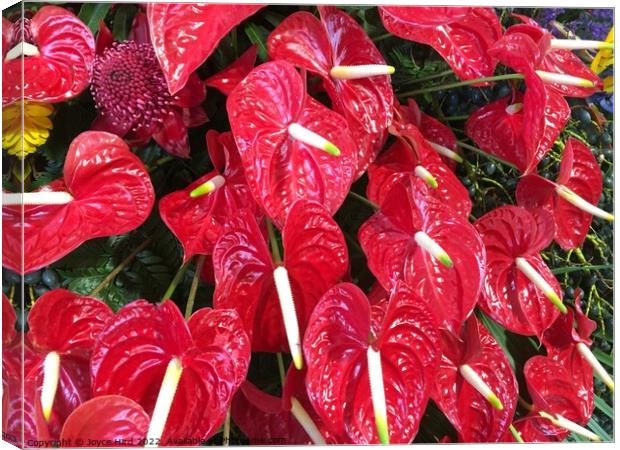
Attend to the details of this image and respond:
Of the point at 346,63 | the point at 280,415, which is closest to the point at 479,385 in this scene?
the point at 280,415

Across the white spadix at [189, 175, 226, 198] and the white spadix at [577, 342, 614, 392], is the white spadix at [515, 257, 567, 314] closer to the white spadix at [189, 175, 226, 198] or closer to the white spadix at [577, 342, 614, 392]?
the white spadix at [577, 342, 614, 392]

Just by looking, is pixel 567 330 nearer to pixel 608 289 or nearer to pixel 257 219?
pixel 608 289

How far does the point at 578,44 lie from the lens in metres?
1.22

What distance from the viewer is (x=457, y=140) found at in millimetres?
1208

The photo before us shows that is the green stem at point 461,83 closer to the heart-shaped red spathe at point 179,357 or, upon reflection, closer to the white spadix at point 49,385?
the heart-shaped red spathe at point 179,357

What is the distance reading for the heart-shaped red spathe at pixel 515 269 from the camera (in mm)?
1195

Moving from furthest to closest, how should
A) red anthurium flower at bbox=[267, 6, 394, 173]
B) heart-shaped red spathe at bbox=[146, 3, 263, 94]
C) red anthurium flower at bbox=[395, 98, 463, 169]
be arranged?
red anthurium flower at bbox=[395, 98, 463, 169] < red anthurium flower at bbox=[267, 6, 394, 173] < heart-shaped red spathe at bbox=[146, 3, 263, 94]

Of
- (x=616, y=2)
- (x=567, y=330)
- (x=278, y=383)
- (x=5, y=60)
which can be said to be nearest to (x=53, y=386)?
(x=278, y=383)

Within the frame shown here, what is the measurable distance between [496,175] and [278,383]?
46cm

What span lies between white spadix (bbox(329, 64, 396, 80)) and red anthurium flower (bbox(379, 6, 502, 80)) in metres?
0.08

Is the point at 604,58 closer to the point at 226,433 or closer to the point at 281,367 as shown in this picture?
the point at 281,367

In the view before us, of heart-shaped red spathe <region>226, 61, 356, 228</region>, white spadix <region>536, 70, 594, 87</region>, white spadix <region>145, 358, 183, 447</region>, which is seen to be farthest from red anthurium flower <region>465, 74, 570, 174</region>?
white spadix <region>145, 358, 183, 447</region>

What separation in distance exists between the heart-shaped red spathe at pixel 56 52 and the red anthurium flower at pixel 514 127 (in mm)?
573

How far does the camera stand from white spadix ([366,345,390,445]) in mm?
1011
